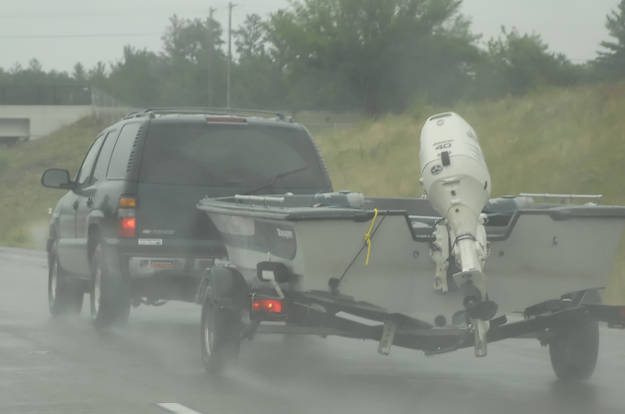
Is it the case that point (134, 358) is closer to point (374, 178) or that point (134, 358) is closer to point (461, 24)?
point (374, 178)

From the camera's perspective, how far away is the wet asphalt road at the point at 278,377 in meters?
9.33

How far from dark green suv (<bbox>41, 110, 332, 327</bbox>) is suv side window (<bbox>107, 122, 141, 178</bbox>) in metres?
0.02

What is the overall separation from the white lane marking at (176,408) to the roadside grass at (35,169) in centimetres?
3677

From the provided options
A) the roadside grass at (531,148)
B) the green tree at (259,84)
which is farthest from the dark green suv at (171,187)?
the green tree at (259,84)

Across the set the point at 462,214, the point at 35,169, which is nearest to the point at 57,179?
the point at 462,214

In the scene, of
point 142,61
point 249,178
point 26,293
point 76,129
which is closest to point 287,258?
point 249,178

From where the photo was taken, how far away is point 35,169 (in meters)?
77.3

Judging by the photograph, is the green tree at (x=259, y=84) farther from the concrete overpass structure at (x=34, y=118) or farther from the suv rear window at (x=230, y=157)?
the suv rear window at (x=230, y=157)

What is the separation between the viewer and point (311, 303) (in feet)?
32.4

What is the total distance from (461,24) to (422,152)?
79.5 m

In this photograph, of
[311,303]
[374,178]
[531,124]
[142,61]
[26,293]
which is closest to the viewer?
[311,303]

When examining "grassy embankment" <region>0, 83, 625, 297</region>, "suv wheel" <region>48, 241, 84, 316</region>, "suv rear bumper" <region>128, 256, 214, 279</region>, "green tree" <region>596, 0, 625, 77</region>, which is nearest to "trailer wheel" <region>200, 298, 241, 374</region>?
"suv rear bumper" <region>128, 256, 214, 279</region>

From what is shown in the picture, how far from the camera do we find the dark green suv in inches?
498

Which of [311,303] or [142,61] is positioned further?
[142,61]
